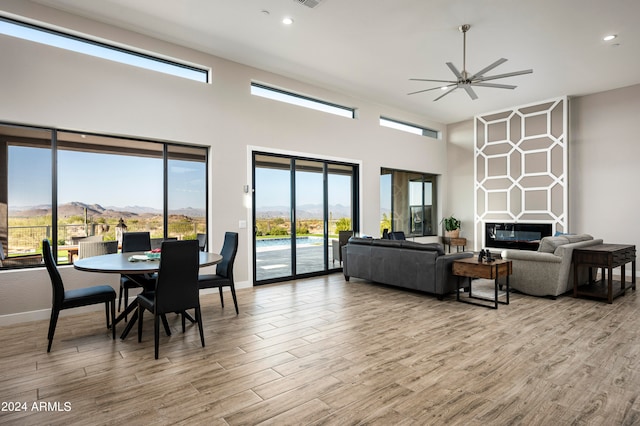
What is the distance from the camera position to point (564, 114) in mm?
7496

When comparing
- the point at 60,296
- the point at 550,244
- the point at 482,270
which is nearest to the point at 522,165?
the point at 550,244

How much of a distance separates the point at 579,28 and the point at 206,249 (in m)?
6.34

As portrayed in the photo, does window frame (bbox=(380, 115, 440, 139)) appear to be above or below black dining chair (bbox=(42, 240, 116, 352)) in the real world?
above

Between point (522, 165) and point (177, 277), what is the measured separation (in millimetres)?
8195

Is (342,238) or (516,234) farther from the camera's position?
(516,234)

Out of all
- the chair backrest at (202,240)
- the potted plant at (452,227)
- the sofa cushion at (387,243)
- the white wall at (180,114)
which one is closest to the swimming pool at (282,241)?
the white wall at (180,114)

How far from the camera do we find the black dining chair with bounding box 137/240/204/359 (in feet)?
10.2

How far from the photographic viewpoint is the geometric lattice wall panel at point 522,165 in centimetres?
766

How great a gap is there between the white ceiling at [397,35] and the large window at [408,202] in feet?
8.48

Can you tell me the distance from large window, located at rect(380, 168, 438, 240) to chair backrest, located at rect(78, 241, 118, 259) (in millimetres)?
5640

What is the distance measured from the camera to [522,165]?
8.27m

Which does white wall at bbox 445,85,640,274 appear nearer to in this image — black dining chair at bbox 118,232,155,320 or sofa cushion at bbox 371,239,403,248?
sofa cushion at bbox 371,239,403,248

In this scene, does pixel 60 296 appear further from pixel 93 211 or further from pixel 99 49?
pixel 99 49

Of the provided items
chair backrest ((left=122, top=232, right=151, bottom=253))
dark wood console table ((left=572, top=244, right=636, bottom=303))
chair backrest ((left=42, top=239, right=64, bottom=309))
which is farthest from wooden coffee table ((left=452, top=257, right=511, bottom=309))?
chair backrest ((left=42, top=239, right=64, bottom=309))
